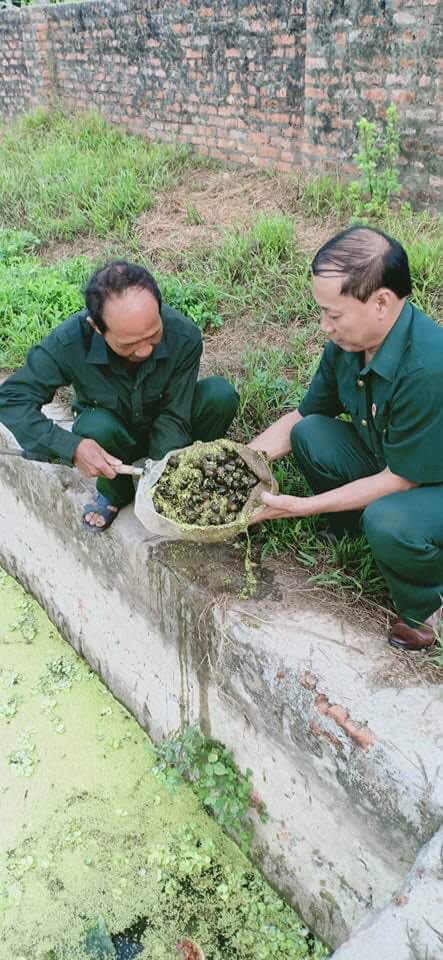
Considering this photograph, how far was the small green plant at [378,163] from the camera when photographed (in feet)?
13.4

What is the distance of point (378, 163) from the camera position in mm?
4293

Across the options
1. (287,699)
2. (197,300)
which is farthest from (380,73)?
(287,699)

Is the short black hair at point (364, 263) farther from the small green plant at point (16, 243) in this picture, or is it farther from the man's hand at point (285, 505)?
the small green plant at point (16, 243)

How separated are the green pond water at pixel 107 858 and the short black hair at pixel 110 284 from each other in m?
1.39

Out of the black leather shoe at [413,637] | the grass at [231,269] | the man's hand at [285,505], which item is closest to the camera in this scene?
the black leather shoe at [413,637]

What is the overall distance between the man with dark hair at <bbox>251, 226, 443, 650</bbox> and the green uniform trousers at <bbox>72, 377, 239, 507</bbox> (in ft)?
2.13

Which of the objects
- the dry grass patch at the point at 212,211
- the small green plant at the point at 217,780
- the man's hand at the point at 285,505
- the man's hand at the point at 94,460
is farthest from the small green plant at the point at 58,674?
the dry grass patch at the point at 212,211

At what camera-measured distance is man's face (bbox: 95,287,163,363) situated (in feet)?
6.83

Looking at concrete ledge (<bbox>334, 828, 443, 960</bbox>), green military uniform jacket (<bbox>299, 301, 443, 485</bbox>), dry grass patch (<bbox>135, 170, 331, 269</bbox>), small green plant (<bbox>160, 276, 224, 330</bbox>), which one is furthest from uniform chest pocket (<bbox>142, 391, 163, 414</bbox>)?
dry grass patch (<bbox>135, 170, 331, 269</bbox>)

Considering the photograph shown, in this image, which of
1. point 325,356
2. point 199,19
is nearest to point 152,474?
point 325,356

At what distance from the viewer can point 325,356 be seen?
217 cm

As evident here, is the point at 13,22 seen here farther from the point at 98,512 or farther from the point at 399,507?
the point at 399,507

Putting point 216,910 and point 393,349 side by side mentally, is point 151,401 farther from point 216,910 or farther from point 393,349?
point 216,910

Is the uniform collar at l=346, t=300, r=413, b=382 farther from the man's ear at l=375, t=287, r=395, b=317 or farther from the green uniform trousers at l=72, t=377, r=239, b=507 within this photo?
the green uniform trousers at l=72, t=377, r=239, b=507
